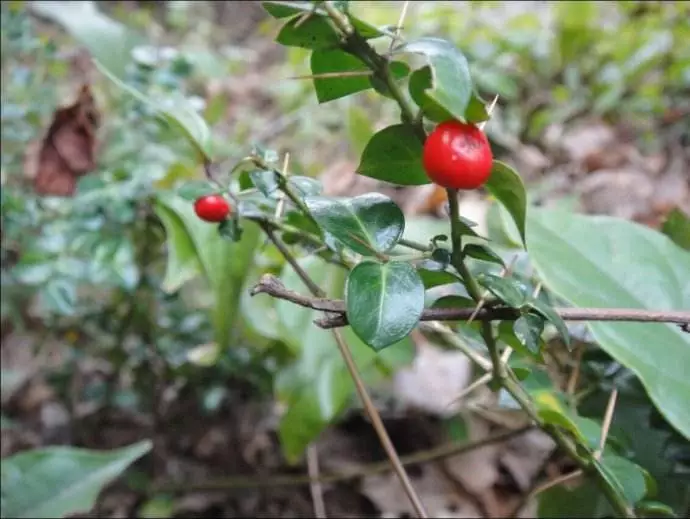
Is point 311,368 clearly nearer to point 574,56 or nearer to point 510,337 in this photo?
point 510,337

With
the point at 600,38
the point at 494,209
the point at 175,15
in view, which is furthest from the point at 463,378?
the point at 175,15

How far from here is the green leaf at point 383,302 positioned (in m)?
0.42

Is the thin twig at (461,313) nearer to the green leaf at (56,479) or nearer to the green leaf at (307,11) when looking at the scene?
the green leaf at (307,11)

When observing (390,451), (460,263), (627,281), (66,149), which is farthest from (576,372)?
(66,149)

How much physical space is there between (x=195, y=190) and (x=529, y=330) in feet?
1.07

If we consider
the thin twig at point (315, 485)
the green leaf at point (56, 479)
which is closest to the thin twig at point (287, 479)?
the thin twig at point (315, 485)

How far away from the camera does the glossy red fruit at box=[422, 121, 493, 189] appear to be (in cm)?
36

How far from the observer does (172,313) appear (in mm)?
1019

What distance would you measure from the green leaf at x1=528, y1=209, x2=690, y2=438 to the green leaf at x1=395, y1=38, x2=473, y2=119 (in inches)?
14.1

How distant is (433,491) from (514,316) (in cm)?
64

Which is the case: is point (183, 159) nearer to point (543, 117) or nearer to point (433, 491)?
point (433, 491)

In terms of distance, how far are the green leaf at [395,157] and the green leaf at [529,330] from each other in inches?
4.8

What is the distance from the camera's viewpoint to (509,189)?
44cm

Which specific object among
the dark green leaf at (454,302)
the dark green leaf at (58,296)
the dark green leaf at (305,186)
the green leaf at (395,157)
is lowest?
the dark green leaf at (58,296)
